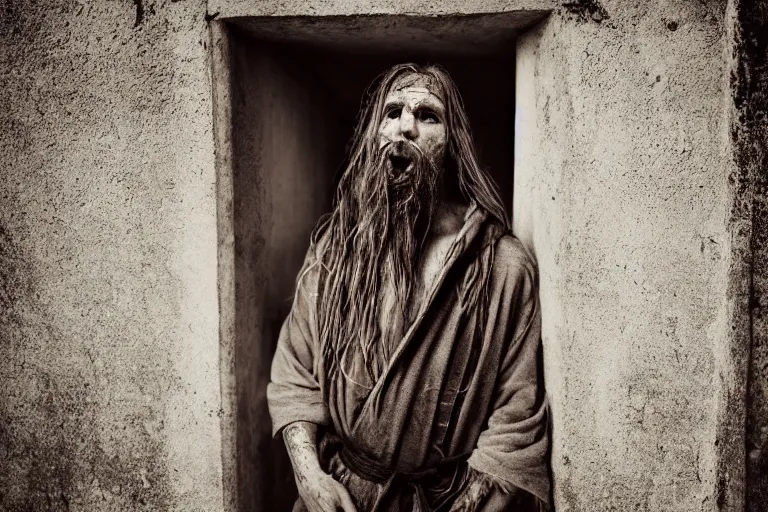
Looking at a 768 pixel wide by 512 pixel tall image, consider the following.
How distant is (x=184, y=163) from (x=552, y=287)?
4.06 feet

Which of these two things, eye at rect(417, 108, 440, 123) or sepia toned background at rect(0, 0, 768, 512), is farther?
eye at rect(417, 108, 440, 123)

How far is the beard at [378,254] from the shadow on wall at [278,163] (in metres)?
0.30

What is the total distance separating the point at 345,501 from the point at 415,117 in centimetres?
121

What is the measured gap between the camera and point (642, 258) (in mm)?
1742

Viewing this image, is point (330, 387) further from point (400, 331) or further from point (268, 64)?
point (268, 64)

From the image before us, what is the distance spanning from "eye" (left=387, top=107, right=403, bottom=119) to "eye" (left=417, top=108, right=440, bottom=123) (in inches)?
2.7

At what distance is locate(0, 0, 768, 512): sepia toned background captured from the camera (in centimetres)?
171

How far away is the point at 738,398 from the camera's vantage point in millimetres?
1708

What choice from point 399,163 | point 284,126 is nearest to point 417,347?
point 399,163

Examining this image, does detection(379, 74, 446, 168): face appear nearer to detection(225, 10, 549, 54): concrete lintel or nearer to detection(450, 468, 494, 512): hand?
detection(225, 10, 549, 54): concrete lintel

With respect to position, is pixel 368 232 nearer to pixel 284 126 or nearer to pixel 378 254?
pixel 378 254

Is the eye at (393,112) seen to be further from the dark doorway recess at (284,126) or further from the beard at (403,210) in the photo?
the dark doorway recess at (284,126)

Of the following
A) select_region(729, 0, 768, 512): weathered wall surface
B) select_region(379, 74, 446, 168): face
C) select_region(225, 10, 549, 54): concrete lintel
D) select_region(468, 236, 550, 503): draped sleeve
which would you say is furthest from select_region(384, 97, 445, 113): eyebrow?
select_region(729, 0, 768, 512): weathered wall surface

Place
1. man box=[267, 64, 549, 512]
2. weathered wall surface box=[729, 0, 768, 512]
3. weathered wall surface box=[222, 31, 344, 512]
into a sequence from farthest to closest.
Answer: weathered wall surface box=[222, 31, 344, 512] < man box=[267, 64, 549, 512] < weathered wall surface box=[729, 0, 768, 512]
